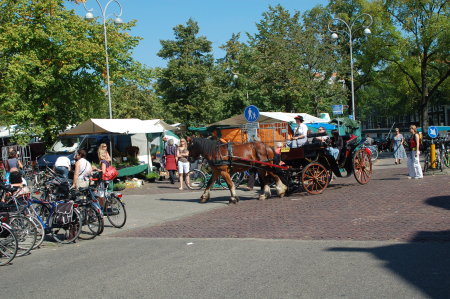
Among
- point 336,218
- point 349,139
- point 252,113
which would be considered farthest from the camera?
point 252,113

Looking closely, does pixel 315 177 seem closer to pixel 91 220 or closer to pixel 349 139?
pixel 349 139

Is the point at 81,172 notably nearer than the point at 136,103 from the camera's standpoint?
Yes

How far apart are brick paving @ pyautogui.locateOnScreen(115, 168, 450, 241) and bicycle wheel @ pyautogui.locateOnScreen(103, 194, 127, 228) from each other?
54 centimetres

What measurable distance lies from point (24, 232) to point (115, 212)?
267 cm

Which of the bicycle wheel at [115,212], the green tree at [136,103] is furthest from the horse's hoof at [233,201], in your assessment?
the green tree at [136,103]

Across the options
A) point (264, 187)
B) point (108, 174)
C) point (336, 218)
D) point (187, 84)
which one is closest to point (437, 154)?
point (264, 187)

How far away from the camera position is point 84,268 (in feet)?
22.9

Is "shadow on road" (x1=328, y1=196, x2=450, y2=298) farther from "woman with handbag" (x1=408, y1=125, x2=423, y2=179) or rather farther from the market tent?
the market tent

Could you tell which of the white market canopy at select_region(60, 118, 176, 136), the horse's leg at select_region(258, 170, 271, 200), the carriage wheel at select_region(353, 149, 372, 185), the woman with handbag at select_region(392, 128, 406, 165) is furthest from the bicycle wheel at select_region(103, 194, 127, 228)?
the woman with handbag at select_region(392, 128, 406, 165)

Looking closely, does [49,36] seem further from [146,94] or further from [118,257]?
[146,94]

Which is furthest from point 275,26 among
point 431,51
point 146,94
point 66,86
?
point 146,94

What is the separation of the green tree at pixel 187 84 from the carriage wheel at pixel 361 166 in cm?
3418

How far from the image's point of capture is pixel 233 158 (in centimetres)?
1292

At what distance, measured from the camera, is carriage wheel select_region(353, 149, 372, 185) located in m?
14.2
